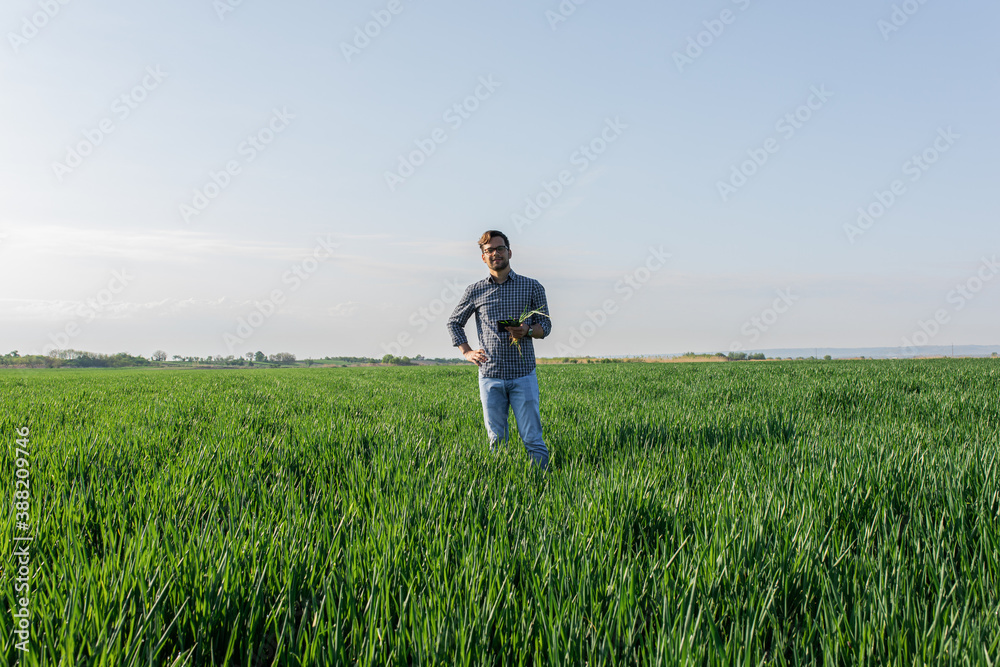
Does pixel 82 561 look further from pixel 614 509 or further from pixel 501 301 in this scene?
pixel 501 301

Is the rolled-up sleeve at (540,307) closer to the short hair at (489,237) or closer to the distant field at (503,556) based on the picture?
the short hair at (489,237)

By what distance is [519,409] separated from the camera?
4512 mm

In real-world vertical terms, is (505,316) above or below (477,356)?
above

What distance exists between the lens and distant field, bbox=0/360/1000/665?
1582 mm

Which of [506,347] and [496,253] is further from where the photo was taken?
[506,347]

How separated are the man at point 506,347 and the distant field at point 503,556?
0.98 ft

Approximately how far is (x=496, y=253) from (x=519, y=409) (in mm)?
1354

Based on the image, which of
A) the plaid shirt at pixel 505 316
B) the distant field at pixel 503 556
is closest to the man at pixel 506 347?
the plaid shirt at pixel 505 316

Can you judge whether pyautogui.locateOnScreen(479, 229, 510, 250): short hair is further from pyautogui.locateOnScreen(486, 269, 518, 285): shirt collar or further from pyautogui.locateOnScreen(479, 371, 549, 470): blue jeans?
pyautogui.locateOnScreen(479, 371, 549, 470): blue jeans

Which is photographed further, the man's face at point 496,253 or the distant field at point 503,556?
the man's face at point 496,253

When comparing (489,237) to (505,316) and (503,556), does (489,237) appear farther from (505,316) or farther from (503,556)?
(503,556)

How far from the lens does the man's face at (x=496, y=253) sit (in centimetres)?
439

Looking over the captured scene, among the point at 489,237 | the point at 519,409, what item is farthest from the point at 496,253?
the point at 519,409

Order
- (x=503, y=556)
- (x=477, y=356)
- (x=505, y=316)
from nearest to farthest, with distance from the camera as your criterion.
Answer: (x=503, y=556) → (x=477, y=356) → (x=505, y=316)
